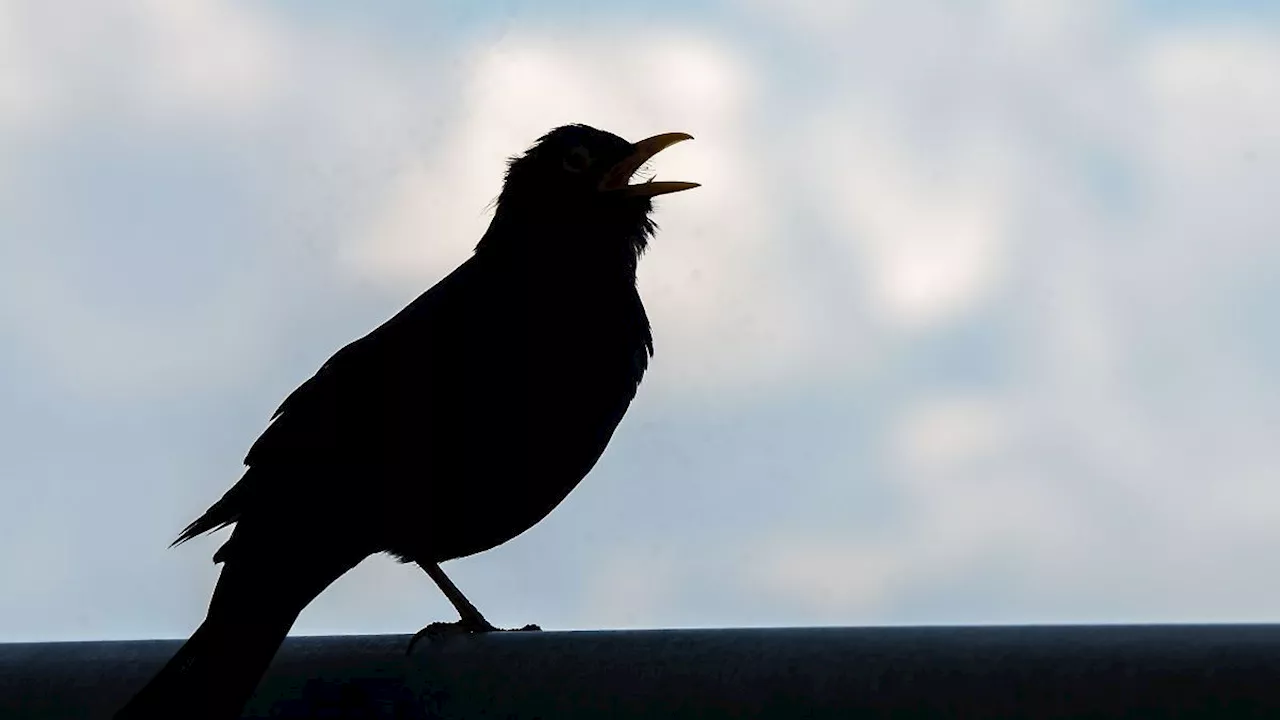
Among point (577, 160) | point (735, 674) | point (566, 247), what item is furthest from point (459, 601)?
point (735, 674)

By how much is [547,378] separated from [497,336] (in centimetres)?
19

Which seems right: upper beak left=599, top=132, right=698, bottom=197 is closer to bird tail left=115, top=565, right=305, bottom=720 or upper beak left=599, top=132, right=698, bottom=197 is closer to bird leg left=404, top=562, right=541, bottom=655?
bird leg left=404, top=562, right=541, bottom=655

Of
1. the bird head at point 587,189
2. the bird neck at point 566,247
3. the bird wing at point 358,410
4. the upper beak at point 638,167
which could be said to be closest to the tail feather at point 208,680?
the bird wing at point 358,410

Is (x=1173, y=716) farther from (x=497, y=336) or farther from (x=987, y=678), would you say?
(x=497, y=336)

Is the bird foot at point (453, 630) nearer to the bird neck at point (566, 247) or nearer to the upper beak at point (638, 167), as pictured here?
the bird neck at point (566, 247)

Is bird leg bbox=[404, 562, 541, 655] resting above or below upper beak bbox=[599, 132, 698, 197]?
below

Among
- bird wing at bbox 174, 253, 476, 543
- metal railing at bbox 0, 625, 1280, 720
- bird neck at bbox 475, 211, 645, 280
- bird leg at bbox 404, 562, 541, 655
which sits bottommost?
metal railing at bbox 0, 625, 1280, 720

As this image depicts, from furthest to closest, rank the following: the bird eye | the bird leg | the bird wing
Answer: the bird eye, the bird leg, the bird wing

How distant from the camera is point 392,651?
2.35m

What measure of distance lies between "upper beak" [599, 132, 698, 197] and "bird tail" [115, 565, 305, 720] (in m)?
2.42

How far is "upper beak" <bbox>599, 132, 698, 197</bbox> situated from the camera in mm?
→ 5109

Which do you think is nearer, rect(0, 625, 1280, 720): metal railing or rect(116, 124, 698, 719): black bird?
rect(0, 625, 1280, 720): metal railing

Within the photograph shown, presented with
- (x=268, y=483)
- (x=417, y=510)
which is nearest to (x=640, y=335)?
(x=417, y=510)

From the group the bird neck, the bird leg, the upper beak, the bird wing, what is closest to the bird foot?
the bird leg
